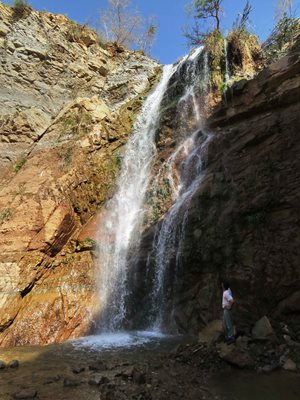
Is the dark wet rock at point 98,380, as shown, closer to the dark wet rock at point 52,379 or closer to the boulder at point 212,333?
the dark wet rock at point 52,379

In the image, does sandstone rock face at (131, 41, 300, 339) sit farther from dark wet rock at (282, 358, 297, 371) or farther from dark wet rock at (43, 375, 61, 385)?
dark wet rock at (43, 375, 61, 385)

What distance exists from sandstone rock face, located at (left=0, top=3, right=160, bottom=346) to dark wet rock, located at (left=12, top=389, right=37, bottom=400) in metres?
5.58

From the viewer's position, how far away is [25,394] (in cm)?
698

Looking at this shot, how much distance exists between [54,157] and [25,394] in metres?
12.2

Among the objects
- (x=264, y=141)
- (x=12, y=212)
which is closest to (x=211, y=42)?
(x=264, y=141)

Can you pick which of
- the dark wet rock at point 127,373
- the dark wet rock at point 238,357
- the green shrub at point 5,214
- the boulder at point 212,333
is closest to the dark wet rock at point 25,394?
the dark wet rock at point 127,373

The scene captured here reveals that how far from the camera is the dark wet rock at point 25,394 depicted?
691 cm

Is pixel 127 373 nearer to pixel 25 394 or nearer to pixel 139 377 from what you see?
pixel 139 377

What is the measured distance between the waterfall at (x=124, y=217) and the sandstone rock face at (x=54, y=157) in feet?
1.64

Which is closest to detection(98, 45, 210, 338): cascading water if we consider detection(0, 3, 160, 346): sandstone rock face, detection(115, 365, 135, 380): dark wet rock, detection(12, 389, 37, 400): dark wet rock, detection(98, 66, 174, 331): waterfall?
detection(98, 66, 174, 331): waterfall

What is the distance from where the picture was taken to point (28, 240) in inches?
559

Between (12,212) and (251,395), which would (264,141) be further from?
(12,212)

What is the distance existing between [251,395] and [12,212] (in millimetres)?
11178

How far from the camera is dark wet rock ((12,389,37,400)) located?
272 inches
